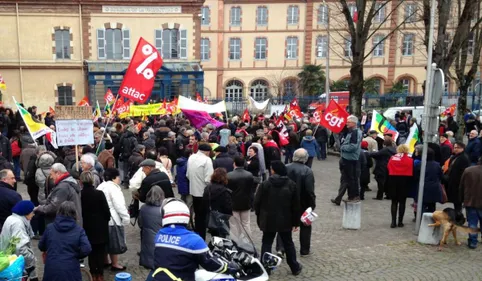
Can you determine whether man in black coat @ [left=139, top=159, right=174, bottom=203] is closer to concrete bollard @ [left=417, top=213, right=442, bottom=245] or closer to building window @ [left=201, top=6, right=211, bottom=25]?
concrete bollard @ [left=417, top=213, right=442, bottom=245]

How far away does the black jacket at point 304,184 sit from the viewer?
24.4 feet

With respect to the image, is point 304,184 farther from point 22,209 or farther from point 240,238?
point 22,209

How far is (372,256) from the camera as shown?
7930 millimetres

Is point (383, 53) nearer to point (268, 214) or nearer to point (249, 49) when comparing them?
point (249, 49)

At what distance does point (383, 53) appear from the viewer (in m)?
44.8

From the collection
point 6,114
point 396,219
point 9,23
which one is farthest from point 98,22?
point 396,219

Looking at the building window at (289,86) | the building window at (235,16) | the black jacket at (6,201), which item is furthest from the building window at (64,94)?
the black jacket at (6,201)

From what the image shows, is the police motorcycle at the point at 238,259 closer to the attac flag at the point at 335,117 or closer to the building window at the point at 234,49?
the attac flag at the point at 335,117

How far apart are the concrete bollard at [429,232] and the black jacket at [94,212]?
5.61 m

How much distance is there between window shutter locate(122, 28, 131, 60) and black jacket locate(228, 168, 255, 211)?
1029 inches

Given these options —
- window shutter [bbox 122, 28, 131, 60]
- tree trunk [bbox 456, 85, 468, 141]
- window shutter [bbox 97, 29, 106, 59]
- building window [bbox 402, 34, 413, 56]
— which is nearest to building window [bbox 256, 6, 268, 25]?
building window [bbox 402, 34, 413, 56]

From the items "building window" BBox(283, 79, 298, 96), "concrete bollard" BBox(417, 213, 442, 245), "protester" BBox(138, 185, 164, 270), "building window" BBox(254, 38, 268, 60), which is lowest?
"concrete bollard" BBox(417, 213, 442, 245)

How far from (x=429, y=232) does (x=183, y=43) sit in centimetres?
2648

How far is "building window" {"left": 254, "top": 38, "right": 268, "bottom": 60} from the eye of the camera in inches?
1774
